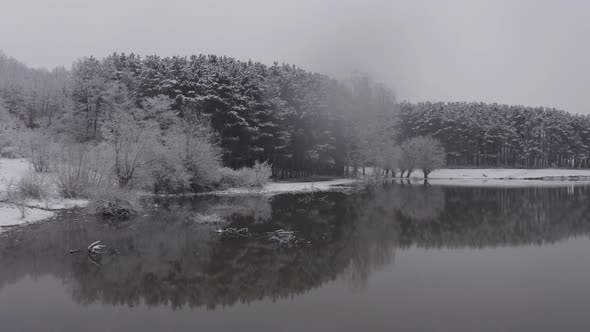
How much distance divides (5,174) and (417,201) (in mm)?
34567

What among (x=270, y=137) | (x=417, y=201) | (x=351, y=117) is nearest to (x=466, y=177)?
(x=351, y=117)

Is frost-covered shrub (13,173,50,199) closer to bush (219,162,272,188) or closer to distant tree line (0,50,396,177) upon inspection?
distant tree line (0,50,396,177)

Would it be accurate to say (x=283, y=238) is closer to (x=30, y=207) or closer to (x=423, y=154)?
(x=30, y=207)

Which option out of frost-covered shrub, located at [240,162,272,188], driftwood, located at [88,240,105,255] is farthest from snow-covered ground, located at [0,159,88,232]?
frost-covered shrub, located at [240,162,272,188]

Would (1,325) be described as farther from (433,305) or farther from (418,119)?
(418,119)

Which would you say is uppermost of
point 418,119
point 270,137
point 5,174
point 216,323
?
point 418,119

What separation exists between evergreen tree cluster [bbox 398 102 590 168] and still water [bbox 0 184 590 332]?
72707 millimetres

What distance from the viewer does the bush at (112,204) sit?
24.6 meters

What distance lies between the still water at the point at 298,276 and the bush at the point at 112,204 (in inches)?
41.4

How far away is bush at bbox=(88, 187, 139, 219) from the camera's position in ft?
80.6

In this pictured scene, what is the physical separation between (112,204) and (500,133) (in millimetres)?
91092

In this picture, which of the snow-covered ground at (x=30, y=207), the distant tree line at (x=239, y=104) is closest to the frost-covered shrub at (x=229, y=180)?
the distant tree line at (x=239, y=104)

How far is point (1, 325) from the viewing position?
9.73m

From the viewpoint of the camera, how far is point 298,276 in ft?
46.2
